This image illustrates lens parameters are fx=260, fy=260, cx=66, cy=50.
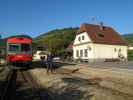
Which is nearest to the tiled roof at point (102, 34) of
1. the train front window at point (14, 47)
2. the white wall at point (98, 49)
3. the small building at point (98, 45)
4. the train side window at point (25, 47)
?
the small building at point (98, 45)

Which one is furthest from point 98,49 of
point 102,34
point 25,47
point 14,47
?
point 14,47

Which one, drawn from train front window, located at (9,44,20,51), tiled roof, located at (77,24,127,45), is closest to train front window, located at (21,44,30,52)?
train front window, located at (9,44,20,51)

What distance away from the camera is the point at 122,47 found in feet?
183

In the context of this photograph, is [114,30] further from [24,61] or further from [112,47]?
[24,61]

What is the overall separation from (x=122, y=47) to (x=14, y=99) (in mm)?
46555

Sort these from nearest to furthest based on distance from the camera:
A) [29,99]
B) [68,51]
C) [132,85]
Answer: [29,99] < [132,85] < [68,51]

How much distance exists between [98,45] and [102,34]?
16.5 ft

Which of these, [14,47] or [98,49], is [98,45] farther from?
[14,47]

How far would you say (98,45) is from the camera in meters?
51.4

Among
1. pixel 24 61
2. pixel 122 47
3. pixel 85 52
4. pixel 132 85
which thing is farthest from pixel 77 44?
pixel 132 85

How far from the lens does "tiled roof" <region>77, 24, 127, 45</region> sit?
5259 centimetres

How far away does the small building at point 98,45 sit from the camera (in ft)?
167

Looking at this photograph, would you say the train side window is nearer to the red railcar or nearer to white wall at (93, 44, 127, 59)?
the red railcar

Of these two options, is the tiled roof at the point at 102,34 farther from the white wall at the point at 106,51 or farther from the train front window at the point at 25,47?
the train front window at the point at 25,47
